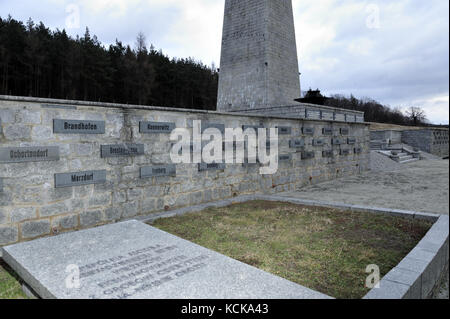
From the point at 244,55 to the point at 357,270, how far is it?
15.3 meters

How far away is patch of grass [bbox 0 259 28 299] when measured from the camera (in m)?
2.78

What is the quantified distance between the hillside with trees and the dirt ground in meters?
36.1

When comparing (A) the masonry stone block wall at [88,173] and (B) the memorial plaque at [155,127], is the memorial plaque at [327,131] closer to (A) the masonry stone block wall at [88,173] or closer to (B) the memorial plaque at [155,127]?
(A) the masonry stone block wall at [88,173]

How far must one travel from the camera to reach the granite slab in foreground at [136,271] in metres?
2.45

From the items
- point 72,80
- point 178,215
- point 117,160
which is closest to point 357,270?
point 178,215

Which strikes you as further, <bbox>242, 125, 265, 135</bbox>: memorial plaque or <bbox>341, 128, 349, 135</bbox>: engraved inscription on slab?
<bbox>341, 128, 349, 135</bbox>: engraved inscription on slab

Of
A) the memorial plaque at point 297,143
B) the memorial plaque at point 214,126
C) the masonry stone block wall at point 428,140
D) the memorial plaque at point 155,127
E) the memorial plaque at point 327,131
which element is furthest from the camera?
the masonry stone block wall at point 428,140

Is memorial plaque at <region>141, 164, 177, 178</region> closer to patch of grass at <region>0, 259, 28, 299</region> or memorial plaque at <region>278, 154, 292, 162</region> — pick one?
patch of grass at <region>0, 259, 28, 299</region>

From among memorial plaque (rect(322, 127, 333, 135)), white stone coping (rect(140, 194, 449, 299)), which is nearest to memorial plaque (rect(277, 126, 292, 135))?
memorial plaque (rect(322, 127, 333, 135))

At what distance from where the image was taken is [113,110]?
4.93 m

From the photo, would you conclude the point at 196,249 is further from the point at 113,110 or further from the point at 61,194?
the point at 113,110

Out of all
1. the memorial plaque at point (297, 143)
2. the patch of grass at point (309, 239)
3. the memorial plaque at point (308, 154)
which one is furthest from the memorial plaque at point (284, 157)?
the patch of grass at point (309, 239)

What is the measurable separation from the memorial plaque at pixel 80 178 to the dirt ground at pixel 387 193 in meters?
5.08

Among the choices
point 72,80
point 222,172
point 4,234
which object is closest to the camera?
point 4,234
